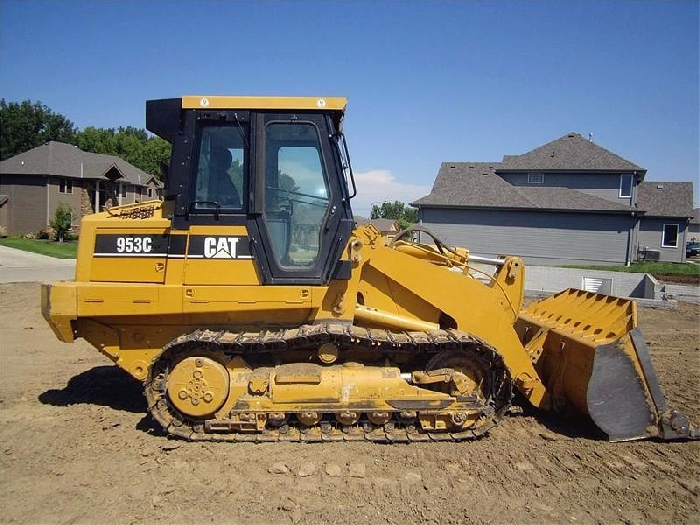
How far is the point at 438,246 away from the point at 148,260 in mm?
3052

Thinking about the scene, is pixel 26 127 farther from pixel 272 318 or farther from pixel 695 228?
pixel 695 228

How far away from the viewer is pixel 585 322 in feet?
19.8

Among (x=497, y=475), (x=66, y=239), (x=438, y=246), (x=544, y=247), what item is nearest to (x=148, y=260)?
(x=438, y=246)

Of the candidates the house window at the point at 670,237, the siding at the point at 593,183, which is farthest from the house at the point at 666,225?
the siding at the point at 593,183

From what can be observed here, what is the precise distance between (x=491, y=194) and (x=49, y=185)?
27582mm

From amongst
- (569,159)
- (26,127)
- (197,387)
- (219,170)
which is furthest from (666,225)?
(26,127)

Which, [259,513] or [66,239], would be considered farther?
[66,239]

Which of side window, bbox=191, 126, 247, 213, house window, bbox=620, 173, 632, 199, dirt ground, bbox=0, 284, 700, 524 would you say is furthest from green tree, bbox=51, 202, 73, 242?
house window, bbox=620, 173, 632, 199

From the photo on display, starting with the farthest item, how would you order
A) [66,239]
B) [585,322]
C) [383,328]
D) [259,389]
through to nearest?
1. [66,239]
2. [585,322]
3. [383,328]
4. [259,389]

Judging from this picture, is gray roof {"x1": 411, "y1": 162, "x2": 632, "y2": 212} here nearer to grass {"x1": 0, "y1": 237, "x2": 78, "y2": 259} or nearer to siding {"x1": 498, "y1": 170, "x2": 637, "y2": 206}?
siding {"x1": 498, "y1": 170, "x2": 637, "y2": 206}

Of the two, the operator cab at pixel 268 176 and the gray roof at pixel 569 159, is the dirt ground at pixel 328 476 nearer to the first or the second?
the operator cab at pixel 268 176

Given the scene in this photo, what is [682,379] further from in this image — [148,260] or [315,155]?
[148,260]

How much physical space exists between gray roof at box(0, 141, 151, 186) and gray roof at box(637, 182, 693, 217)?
116ft

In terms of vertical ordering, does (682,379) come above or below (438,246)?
below
